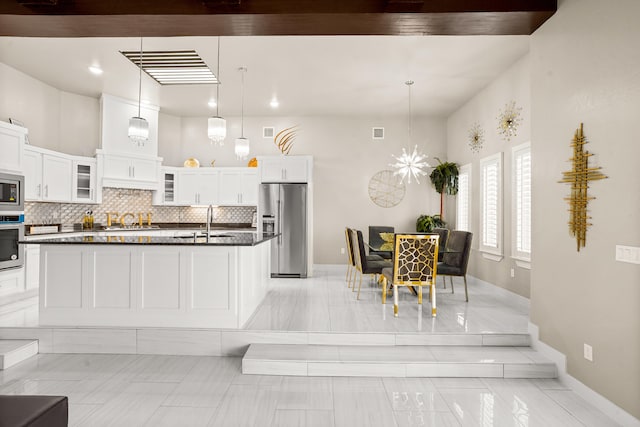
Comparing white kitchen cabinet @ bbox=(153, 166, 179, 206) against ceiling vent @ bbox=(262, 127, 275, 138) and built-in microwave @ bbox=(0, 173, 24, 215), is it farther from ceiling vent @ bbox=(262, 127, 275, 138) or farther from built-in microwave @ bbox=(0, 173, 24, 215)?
built-in microwave @ bbox=(0, 173, 24, 215)

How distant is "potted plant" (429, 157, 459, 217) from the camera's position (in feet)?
21.9

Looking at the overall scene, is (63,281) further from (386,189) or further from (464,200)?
(464,200)

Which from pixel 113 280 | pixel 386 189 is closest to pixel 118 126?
pixel 113 280

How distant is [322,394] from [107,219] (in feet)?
18.4

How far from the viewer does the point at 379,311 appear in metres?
4.30

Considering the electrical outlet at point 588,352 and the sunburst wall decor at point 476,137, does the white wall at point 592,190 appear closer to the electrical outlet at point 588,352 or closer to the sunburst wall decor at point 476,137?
the electrical outlet at point 588,352

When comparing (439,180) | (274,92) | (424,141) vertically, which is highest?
(274,92)

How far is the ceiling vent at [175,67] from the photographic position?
4.71 m

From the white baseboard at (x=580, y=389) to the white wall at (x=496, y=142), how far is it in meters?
1.31

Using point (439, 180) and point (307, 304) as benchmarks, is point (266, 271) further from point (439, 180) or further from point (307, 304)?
point (439, 180)

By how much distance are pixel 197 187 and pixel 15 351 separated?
445 cm

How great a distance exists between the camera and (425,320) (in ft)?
12.9

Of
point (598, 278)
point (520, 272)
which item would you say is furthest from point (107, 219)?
point (598, 278)

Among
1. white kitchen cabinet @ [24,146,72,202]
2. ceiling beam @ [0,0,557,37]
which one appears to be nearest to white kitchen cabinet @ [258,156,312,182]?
white kitchen cabinet @ [24,146,72,202]
